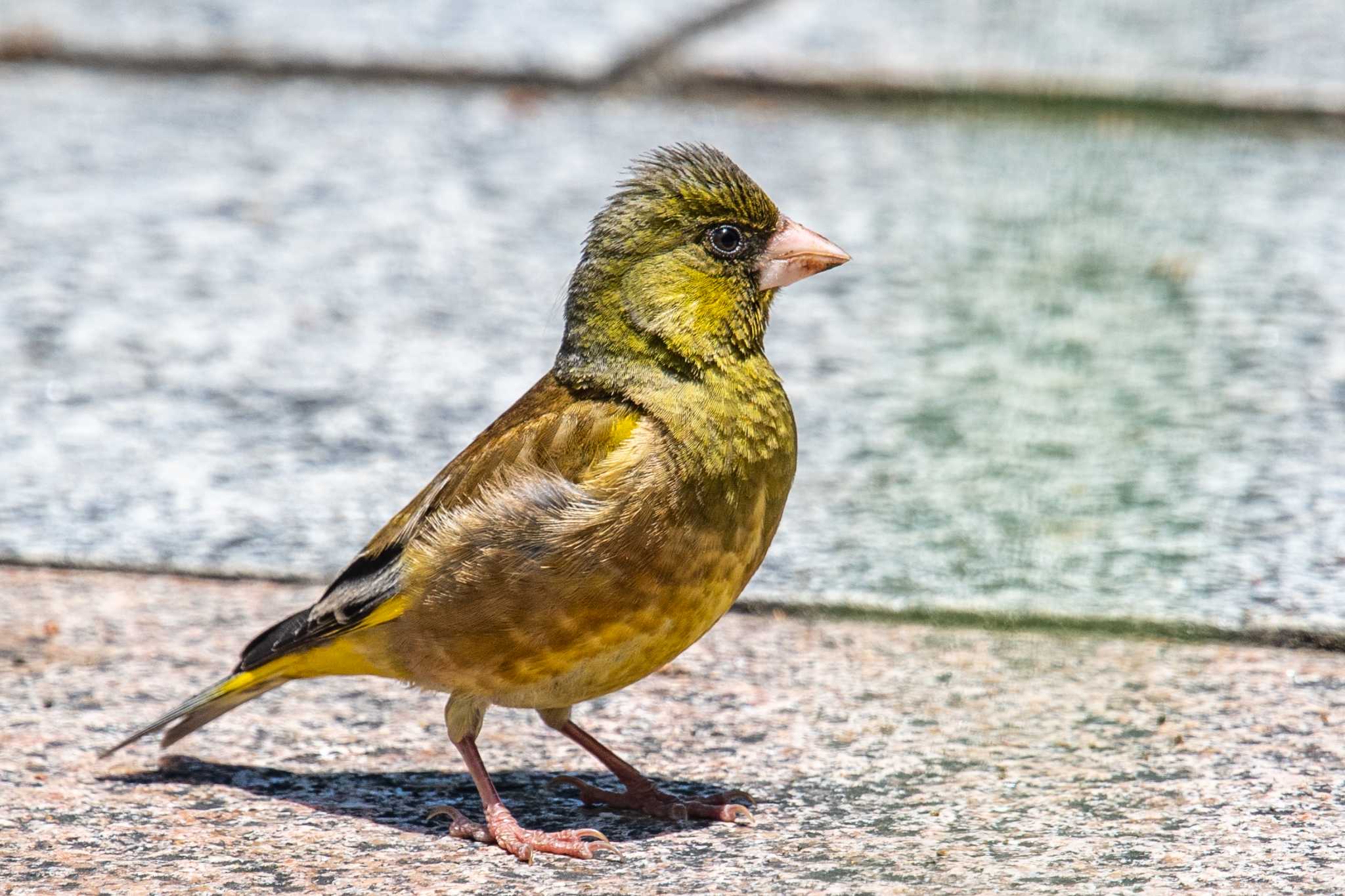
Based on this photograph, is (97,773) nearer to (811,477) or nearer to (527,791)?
(527,791)

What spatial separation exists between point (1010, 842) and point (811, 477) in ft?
6.06

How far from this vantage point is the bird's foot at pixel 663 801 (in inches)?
129

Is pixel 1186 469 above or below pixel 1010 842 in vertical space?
above

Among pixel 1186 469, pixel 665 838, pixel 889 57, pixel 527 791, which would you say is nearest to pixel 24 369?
pixel 527 791

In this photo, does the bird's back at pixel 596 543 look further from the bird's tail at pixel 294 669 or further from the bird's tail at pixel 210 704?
the bird's tail at pixel 210 704

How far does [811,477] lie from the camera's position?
4852 mm

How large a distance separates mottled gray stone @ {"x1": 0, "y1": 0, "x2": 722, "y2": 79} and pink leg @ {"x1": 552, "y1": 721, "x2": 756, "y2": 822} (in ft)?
15.4

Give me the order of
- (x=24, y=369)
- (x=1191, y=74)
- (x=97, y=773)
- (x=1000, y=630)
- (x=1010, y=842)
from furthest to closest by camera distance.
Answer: (x=1191, y=74), (x=24, y=369), (x=1000, y=630), (x=97, y=773), (x=1010, y=842)

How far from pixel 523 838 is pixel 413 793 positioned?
1.17ft

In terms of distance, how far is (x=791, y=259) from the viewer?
11.9 feet

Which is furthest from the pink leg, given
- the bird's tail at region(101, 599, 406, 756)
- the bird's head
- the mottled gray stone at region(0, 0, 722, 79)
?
the mottled gray stone at region(0, 0, 722, 79)

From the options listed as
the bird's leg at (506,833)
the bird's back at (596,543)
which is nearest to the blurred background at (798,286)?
the bird's back at (596,543)

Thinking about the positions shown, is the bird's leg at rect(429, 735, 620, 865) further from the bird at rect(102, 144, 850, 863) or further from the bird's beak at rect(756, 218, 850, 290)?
the bird's beak at rect(756, 218, 850, 290)

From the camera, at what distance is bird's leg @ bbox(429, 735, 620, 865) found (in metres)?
3.19
